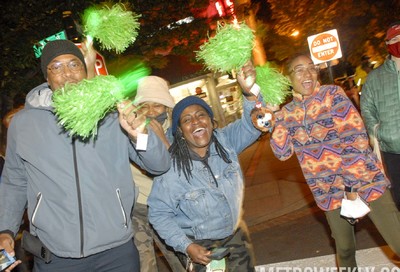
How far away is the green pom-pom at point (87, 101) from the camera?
7.57ft

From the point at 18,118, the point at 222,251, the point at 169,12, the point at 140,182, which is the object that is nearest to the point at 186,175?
the point at 222,251

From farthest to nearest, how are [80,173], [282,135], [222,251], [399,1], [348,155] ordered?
[399,1]
[282,135]
[348,155]
[222,251]
[80,173]

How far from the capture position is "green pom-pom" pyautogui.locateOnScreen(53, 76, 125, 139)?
231 cm

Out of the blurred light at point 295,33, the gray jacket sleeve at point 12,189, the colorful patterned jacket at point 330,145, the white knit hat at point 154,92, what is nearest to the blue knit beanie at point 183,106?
the white knit hat at point 154,92

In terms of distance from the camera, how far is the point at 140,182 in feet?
12.5

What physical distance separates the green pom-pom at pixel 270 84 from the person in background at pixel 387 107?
3.95 ft

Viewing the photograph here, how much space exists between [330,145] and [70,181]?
1978 millimetres

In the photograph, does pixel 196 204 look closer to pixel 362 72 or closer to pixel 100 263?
pixel 100 263

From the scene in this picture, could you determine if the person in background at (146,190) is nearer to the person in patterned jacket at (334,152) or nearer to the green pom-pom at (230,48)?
the green pom-pom at (230,48)

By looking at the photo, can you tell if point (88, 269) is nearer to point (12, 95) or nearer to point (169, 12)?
point (12, 95)

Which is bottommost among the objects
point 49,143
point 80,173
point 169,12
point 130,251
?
point 130,251

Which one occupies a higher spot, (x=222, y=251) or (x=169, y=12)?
(x=169, y=12)

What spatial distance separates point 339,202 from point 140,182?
1.68m

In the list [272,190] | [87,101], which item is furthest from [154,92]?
[272,190]
